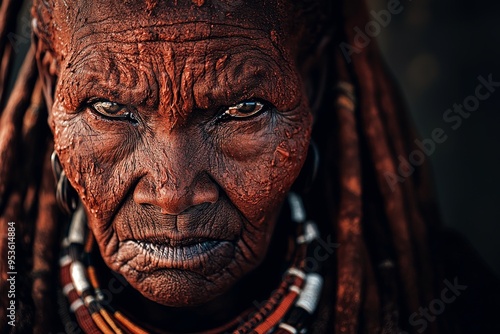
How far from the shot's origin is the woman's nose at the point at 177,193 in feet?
5.09

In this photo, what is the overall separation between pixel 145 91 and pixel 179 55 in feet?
0.36

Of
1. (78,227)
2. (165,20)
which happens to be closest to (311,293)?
(78,227)

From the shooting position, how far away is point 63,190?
1.82 metres

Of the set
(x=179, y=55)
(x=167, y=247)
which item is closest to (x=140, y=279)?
(x=167, y=247)

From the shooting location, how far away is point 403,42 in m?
3.28

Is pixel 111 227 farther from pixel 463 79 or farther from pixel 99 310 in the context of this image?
pixel 463 79

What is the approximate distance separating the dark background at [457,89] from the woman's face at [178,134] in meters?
1.63

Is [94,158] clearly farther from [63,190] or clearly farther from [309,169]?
[309,169]

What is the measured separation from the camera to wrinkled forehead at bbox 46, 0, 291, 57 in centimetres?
153

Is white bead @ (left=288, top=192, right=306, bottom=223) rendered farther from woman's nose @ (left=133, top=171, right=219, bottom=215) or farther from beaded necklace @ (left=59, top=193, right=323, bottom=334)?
woman's nose @ (left=133, top=171, right=219, bottom=215)

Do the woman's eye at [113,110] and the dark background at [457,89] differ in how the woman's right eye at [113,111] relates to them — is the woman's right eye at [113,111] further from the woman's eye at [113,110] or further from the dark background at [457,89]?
the dark background at [457,89]

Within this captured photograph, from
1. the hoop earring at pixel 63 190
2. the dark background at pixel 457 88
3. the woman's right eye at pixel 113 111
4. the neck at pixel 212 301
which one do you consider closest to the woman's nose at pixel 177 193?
the woman's right eye at pixel 113 111

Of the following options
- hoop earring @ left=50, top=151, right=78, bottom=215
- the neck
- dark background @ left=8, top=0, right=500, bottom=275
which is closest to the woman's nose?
hoop earring @ left=50, top=151, right=78, bottom=215

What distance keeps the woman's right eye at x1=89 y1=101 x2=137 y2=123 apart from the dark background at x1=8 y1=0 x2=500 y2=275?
163 cm
